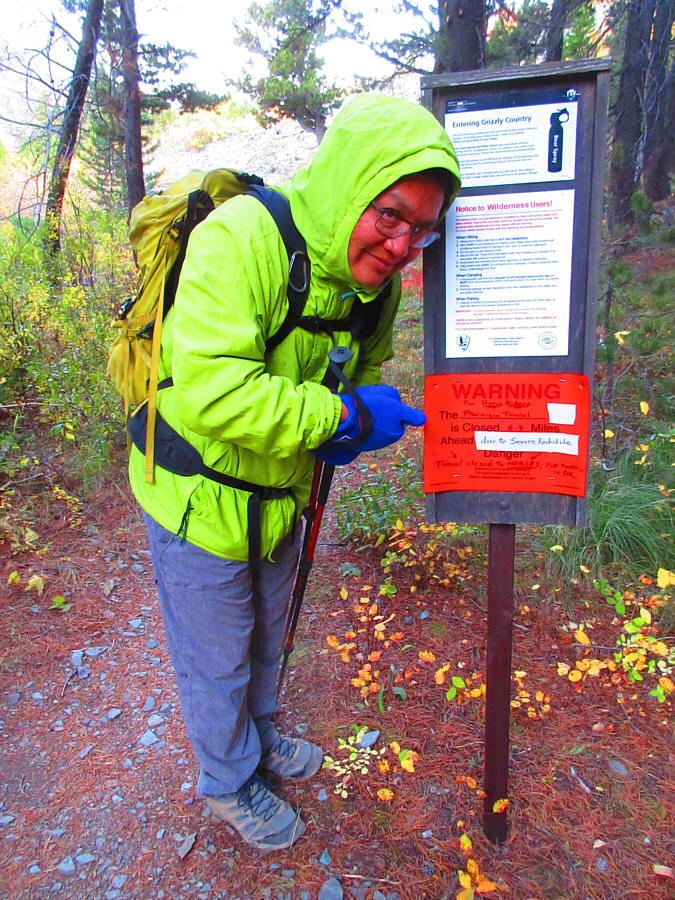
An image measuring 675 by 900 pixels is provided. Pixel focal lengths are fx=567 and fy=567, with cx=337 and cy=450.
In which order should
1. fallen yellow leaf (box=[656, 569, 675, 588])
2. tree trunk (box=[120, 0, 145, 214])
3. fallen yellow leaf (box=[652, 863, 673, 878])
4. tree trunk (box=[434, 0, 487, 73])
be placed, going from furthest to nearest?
tree trunk (box=[120, 0, 145, 214])
tree trunk (box=[434, 0, 487, 73])
fallen yellow leaf (box=[656, 569, 675, 588])
fallen yellow leaf (box=[652, 863, 673, 878])

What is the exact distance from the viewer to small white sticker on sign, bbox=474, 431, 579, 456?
5.65 feet

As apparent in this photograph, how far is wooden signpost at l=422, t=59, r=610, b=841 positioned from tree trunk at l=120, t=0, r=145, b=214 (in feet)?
21.8

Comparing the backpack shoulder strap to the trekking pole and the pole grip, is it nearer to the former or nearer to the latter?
the pole grip

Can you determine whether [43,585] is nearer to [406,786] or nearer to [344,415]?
Result: [406,786]

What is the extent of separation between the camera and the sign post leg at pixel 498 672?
5.99 ft

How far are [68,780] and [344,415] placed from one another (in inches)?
81.8

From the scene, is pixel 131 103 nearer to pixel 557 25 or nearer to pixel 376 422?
pixel 557 25

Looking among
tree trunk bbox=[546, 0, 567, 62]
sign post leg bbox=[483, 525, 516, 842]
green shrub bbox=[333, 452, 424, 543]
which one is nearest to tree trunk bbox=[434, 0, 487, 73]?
tree trunk bbox=[546, 0, 567, 62]

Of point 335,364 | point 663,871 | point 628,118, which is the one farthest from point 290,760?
point 628,118

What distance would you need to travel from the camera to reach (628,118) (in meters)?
6.40

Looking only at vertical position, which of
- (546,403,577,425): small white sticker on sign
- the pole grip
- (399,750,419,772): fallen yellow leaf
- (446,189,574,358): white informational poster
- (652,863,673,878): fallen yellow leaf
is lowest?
(652,863,673,878): fallen yellow leaf

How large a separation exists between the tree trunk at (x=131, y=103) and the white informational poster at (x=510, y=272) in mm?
6671

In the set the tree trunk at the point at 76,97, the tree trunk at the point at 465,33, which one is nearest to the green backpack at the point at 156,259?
the tree trunk at the point at 465,33

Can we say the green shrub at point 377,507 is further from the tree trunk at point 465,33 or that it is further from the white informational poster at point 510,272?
the tree trunk at point 465,33
